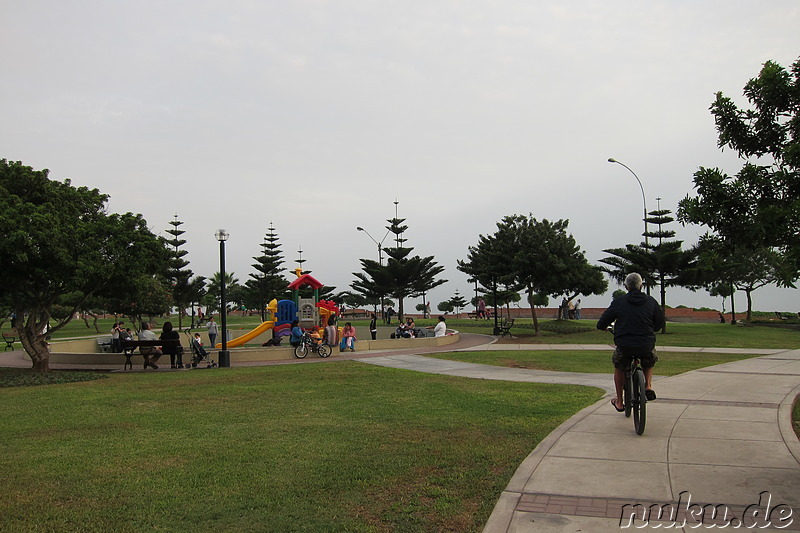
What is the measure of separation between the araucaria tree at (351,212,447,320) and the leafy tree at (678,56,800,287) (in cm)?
4814

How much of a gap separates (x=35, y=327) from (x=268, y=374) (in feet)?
21.2

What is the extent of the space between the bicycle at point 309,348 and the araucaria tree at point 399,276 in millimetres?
33405

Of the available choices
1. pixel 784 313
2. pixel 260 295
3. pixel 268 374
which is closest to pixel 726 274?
pixel 784 313

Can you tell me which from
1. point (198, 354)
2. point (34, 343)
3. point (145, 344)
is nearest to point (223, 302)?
point (198, 354)

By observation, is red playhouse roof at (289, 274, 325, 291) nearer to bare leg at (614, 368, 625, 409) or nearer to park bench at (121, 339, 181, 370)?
park bench at (121, 339, 181, 370)

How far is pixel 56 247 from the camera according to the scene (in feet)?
46.7

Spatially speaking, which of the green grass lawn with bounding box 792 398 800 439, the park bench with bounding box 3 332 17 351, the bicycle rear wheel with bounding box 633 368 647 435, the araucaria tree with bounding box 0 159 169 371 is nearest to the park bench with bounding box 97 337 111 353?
the park bench with bounding box 3 332 17 351

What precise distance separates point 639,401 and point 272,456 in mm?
3861

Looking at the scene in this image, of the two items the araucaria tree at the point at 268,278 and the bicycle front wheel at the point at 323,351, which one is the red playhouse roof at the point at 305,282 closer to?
the bicycle front wheel at the point at 323,351

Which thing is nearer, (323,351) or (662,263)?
(323,351)

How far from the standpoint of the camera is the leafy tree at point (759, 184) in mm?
5316

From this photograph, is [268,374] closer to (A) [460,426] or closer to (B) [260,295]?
(A) [460,426]

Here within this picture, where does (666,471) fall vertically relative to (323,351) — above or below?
above

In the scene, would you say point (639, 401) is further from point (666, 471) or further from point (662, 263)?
point (662, 263)
